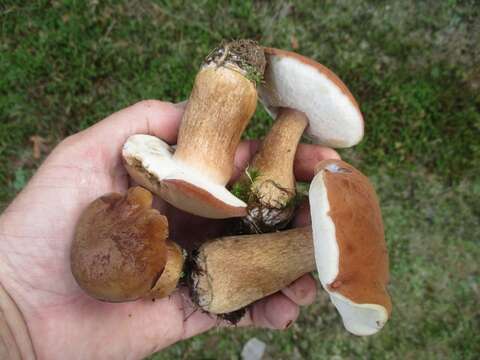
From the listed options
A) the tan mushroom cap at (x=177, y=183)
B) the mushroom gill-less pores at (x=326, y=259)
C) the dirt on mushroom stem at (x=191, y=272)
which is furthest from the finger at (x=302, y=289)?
the tan mushroom cap at (x=177, y=183)

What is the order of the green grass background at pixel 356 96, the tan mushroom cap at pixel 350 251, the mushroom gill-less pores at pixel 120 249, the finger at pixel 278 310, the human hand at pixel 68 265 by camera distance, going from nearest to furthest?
the tan mushroom cap at pixel 350 251 < the mushroom gill-less pores at pixel 120 249 < the human hand at pixel 68 265 < the finger at pixel 278 310 < the green grass background at pixel 356 96

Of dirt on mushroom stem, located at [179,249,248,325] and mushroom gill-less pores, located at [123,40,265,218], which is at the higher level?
mushroom gill-less pores, located at [123,40,265,218]

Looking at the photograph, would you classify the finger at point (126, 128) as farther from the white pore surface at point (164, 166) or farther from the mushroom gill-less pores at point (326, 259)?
the mushroom gill-less pores at point (326, 259)

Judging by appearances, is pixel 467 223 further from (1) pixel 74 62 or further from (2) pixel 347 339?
(1) pixel 74 62

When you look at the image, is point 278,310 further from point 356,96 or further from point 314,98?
point 356,96

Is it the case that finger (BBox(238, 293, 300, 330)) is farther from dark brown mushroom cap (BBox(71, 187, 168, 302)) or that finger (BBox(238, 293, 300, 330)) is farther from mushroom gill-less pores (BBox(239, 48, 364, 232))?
dark brown mushroom cap (BBox(71, 187, 168, 302))

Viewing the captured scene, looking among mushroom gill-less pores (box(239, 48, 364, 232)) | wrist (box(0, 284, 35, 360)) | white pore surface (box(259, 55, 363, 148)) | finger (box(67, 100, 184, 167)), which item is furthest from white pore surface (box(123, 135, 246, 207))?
wrist (box(0, 284, 35, 360))
